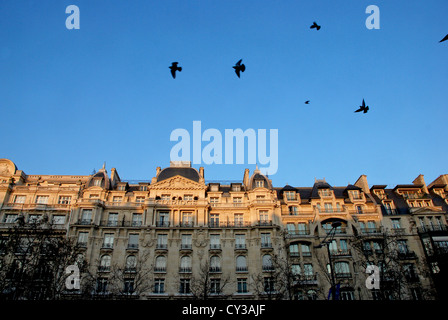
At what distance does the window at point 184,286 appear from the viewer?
37.9 meters

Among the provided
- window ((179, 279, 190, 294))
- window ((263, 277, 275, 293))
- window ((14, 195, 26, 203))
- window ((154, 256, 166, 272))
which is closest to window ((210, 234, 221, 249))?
window ((179, 279, 190, 294))

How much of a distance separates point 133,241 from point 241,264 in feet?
43.5

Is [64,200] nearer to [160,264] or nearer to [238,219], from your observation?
[160,264]

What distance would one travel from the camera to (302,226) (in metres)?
43.3

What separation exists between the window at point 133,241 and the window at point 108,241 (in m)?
2.11

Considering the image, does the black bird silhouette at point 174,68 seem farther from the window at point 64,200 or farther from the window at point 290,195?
the window at point 64,200

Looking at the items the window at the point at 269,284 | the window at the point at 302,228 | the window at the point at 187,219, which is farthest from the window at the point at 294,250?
the window at the point at 187,219

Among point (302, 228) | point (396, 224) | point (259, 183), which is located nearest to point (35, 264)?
point (259, 183)

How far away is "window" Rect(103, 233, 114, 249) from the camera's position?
40406mm
